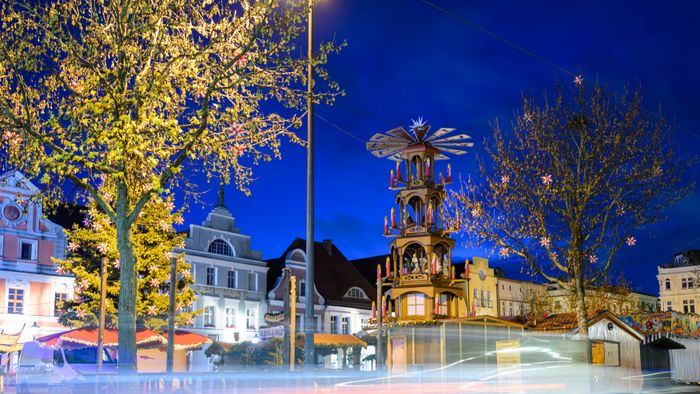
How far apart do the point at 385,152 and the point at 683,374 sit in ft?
69.0

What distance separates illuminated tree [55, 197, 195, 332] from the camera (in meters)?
35.3

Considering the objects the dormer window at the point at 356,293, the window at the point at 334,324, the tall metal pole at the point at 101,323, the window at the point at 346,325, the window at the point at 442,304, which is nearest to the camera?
the tall metal pole at the point at 101,323

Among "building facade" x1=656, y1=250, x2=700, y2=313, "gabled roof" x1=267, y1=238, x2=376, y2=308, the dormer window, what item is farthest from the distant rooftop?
the dormer window

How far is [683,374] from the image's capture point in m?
42.8

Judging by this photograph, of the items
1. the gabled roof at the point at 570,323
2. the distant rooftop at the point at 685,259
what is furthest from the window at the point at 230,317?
the distant rooftop at the point at 685,259

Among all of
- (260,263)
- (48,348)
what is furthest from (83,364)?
(260,263)

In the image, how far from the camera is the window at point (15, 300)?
151ft

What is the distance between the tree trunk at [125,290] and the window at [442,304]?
21605mm

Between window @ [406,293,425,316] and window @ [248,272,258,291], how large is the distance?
25.5 meters

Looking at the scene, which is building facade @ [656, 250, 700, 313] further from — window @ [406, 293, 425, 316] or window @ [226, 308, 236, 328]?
window @ [406, 293, 425, 316]

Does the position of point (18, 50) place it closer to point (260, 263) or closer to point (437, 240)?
point (437, 240)

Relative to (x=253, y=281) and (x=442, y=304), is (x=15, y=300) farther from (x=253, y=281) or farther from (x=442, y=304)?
(x=442, y=304)

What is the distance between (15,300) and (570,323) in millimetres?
31650

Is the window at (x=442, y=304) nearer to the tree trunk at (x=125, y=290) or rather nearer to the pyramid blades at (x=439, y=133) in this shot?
the pyramid blades at (x=439, y=133)
